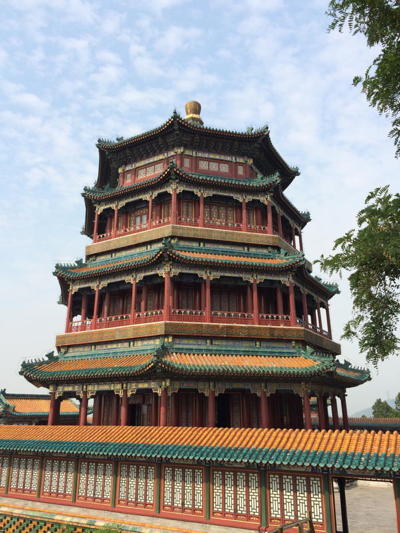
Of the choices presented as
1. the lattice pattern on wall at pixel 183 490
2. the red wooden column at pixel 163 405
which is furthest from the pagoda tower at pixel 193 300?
the lattice pattern on wall at pixel 183 490

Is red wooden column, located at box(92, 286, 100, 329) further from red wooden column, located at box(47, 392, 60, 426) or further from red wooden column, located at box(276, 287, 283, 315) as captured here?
red wooden column, located at box(276, 287, 283, 315)

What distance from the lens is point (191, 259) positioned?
69.8 ft

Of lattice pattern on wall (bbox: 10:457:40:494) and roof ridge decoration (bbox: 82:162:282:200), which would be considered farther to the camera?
roof ridge decoration (bbox: 82:162:282:200)

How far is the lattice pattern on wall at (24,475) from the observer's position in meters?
15.8

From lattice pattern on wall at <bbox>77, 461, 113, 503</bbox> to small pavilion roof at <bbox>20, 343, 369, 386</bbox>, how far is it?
4285 mm

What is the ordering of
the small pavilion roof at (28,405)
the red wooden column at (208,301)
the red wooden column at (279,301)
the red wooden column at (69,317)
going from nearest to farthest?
the red wooden column at (208,301) → the red wooden column at (279,301) → the red wooden column at (69,317) → the small pavilion roof at (28,405)

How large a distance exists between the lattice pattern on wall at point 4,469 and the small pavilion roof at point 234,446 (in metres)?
0.44

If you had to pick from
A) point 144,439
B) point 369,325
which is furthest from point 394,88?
point 144,439

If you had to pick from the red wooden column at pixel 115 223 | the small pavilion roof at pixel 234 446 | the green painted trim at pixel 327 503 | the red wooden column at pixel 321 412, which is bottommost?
the green painted trim at pixel 327 503

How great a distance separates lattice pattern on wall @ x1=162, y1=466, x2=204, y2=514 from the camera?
12.6m

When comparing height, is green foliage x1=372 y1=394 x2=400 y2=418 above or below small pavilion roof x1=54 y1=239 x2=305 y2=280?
below

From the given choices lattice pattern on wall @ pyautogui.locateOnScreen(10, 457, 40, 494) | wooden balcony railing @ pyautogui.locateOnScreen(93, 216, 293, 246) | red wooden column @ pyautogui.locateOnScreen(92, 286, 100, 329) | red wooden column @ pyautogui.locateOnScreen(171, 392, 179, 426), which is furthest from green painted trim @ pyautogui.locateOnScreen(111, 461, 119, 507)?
wooden balcony railing @ pyautogui.locateOnScreen(93, 216, 293, 246)

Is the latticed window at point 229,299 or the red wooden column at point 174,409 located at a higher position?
the latticed window at point 229,299

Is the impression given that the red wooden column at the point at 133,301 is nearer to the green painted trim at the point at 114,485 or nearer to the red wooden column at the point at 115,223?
the red wooden column at the point at 115,223
